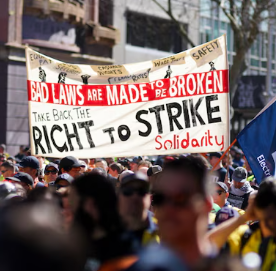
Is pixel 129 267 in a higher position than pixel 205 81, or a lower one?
lower

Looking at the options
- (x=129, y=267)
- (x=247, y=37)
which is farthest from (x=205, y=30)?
(x=129, y=267)

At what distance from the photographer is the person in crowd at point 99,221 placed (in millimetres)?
2732

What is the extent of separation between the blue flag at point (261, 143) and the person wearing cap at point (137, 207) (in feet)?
10.9

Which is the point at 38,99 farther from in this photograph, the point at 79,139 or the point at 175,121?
the point at 175,121

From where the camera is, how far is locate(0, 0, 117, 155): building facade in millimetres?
21531

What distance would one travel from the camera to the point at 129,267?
1.94 meters

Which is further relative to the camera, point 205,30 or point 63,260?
point 205,30

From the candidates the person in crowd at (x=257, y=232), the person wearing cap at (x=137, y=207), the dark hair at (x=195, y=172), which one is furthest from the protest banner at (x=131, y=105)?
the dark hair at (x=195, y=172)

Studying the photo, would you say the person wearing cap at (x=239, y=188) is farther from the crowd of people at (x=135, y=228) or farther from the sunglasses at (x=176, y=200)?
the sunglasses at (x=176, y=200)

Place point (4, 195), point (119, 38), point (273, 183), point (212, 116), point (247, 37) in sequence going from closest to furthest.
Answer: point (273, 183)
point (4, 195)
point (212, 116)
point (247, 37)
point (119, 38)

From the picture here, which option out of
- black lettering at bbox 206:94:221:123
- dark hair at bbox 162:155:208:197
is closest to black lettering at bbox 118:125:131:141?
black lettering at bbox 206:94:221:123

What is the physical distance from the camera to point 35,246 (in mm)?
1519

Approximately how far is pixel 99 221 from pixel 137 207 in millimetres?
636

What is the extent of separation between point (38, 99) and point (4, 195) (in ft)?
12.3
